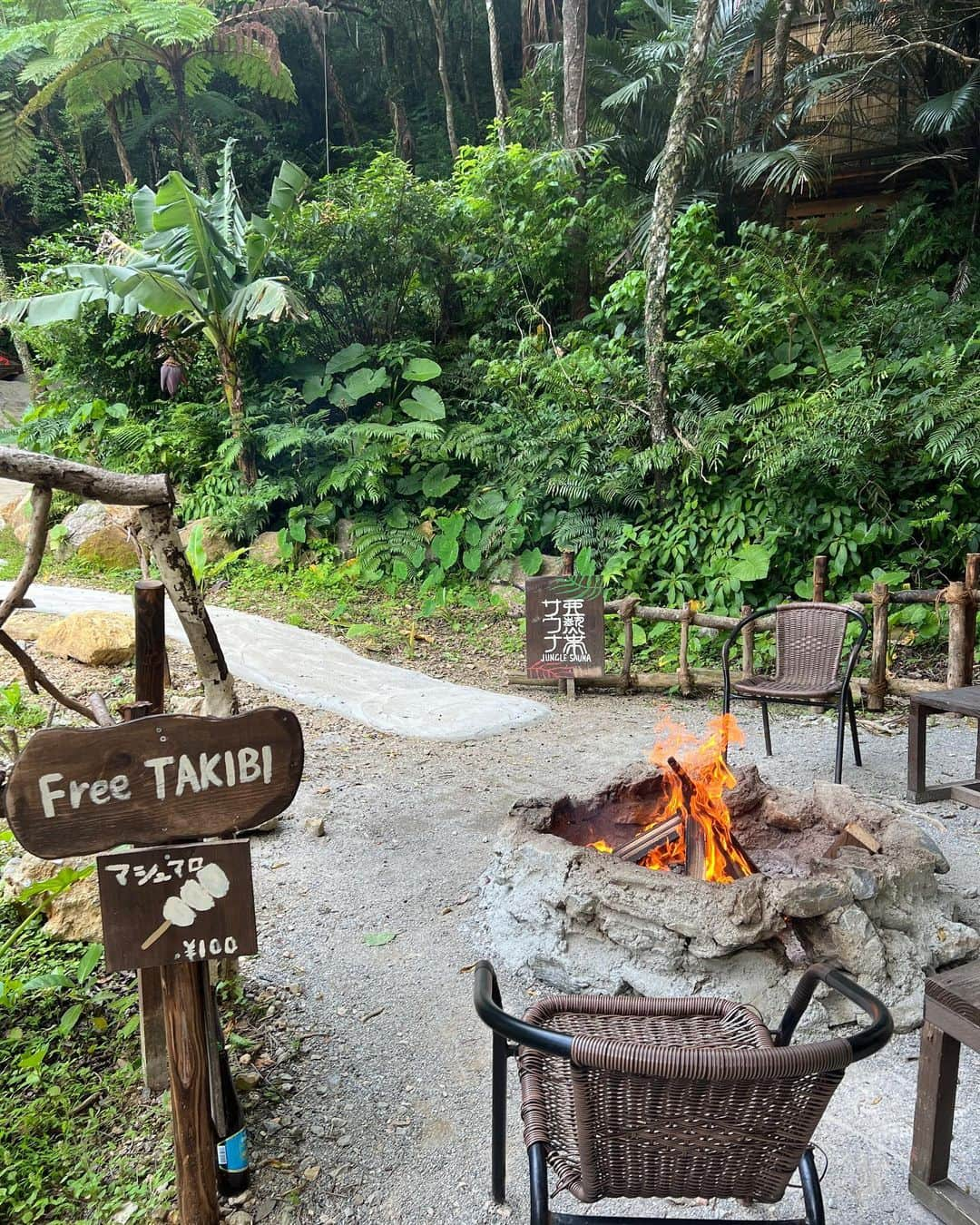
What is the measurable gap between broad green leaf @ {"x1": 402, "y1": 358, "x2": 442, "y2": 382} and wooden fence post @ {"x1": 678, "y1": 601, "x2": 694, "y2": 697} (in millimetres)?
4829

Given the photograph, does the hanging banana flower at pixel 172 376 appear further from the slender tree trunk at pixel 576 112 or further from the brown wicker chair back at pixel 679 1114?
the brown wicker chair back at pixel 679 1114

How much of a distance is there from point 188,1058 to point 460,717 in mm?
3785

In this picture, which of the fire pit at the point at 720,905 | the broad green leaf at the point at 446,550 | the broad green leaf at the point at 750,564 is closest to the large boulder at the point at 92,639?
the broad green leaf at the point at 446,550

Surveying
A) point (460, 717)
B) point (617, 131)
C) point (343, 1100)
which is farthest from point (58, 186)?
point (343, 1100)

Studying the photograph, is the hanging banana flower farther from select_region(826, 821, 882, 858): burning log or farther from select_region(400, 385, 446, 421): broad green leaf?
select_region(826, 821, 882, 858): burning log

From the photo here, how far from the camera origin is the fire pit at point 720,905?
251 cm

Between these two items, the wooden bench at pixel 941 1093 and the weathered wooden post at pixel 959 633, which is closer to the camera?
the wooden bench at pixel 941 1093

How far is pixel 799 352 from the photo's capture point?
7.94 meters

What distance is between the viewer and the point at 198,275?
8.47 metres

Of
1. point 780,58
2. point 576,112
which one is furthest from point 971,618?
point 576,112

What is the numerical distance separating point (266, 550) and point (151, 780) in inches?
313

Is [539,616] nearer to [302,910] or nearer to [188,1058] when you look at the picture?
[302,910]

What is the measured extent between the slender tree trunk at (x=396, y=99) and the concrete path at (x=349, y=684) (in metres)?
9.81

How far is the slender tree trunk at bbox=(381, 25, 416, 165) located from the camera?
14234 millimetres
